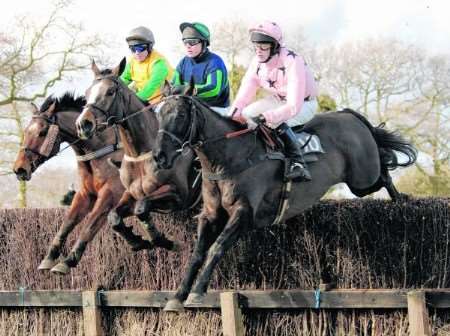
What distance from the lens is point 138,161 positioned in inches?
345

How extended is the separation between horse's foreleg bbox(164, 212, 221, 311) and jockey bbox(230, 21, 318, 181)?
929 millimetres

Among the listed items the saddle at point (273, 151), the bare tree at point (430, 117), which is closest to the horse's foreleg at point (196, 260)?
the saddle at point (273, 151)

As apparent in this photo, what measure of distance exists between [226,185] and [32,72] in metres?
20.4

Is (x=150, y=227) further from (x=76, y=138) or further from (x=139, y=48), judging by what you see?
(x=139, y=48)

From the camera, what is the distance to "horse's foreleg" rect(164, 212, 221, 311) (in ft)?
24.6

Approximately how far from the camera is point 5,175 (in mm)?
27500

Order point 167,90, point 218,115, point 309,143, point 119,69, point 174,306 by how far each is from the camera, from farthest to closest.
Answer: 1. point 119,69
2. point 309,143
3. point 218,115
4. point 167,90
5. point 174,306

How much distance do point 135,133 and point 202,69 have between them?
983mm

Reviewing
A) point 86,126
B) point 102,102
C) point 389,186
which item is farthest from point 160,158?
point 389,186

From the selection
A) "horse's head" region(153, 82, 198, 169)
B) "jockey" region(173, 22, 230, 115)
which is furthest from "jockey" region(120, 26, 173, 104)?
"horse's head" region(153, 82, 198, 169)

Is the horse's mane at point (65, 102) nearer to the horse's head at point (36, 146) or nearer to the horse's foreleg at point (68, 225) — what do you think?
the horse's head at point (36, 146)

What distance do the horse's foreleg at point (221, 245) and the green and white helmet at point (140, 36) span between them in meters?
2.58

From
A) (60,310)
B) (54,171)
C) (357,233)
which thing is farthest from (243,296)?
(54,171)

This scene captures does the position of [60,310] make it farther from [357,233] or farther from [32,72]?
[32,72]
